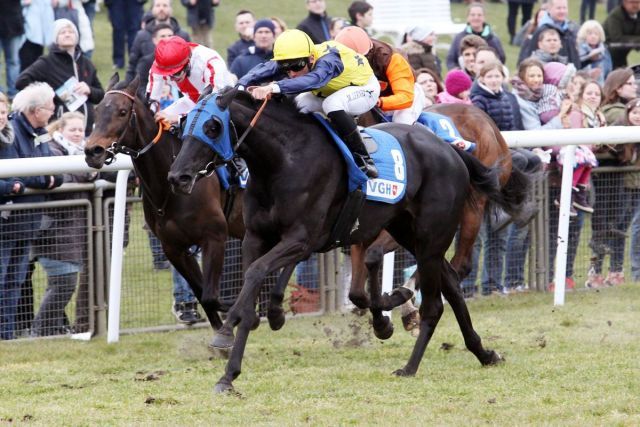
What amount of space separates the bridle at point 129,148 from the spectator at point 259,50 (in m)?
4.30

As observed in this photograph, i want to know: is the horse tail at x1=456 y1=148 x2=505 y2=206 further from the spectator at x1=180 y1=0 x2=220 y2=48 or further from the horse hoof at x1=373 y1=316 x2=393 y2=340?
the spectator at x1=180 y1=0 x2=220 y2=48

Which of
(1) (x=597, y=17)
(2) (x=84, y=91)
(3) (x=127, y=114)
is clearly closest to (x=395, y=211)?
(3) (x=127, y=114)

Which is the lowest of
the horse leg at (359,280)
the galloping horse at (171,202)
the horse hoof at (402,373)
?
the horse hoof at (402,373)

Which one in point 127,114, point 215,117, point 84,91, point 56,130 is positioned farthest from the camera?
point 84,91

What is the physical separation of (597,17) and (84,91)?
54.8ft

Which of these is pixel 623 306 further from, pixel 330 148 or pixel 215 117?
pixel 215 117

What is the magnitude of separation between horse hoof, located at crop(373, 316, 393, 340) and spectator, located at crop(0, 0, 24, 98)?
299 inches

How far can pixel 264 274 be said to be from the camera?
20.9 feet

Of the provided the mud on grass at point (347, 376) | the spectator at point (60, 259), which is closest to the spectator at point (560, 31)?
the mud on grass at point (347, 376)

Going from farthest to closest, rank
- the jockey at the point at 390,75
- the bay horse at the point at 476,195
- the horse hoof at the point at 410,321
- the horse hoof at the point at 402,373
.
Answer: the horse hoof at the point at 410,321
the jockey at the point at 390,75
the bay horse at the point at 476,195
the horse hoof at the point at 402,373

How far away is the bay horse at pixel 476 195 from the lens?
26.1ft

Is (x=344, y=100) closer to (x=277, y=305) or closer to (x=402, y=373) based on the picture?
(x=277, y=305)

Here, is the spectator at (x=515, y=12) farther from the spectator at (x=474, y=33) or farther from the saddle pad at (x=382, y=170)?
the saddle pad at (x=382, y=170)

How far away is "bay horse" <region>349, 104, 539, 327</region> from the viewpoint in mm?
7961
